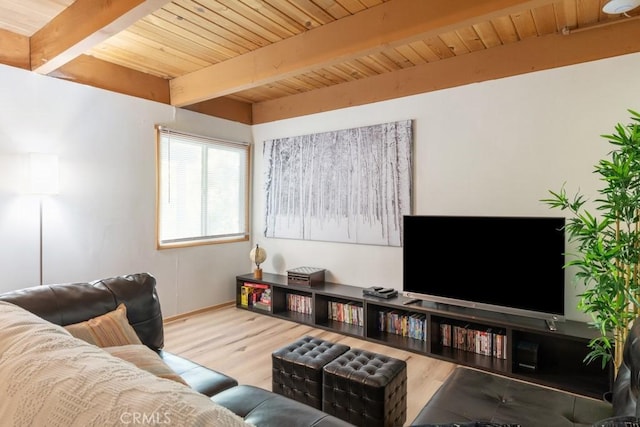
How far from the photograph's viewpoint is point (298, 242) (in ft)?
14.6

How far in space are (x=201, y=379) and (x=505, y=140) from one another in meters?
2.95

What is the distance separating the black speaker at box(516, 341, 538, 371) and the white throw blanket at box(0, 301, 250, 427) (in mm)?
2733

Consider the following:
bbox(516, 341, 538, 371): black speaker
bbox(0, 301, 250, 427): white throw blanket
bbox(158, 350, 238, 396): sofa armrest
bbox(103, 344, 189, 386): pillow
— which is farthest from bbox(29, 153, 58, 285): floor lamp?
bbox(516, 341, 538, 371): black speaker

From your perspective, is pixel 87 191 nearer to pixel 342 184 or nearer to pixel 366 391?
pixel 342 184

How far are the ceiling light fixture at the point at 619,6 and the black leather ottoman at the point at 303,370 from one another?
2821mm

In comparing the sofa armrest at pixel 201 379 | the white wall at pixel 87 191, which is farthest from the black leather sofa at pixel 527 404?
the white wall at pixel 87 191

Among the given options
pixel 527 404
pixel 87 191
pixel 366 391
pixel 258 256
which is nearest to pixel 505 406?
pixel 527 404

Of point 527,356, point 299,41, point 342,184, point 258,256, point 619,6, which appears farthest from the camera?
point 258,256

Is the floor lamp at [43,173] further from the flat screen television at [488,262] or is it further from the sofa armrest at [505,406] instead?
the sofa armrest at [505,406]

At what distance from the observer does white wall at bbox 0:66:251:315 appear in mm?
2908

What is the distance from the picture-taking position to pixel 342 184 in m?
4.02

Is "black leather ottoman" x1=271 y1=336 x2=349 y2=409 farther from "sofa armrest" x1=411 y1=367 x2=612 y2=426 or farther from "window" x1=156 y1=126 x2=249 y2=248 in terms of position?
"window" x1=156 y1=126 x2=249 y2=248

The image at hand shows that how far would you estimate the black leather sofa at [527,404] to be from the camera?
141 centimetres

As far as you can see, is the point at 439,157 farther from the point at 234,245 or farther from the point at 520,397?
the point at 234,245
